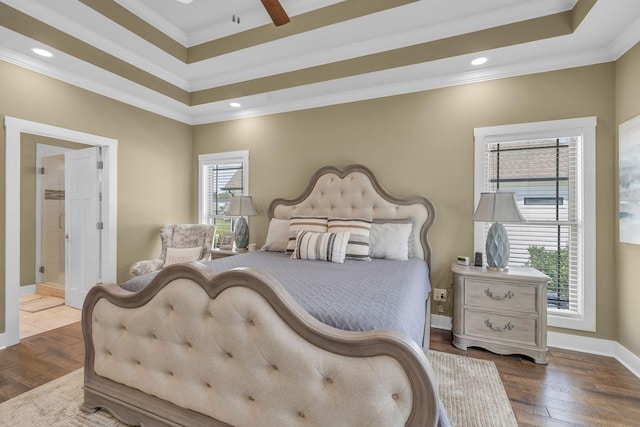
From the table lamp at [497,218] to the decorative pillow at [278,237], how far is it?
6.30 ft

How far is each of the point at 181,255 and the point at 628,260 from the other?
442 centimetres

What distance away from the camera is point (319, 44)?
2896 millimetres

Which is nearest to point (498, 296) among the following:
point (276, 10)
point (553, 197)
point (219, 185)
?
point (553, 197)

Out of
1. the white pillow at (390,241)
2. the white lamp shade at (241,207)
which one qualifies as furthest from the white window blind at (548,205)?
the white lamp shade at (241,207)

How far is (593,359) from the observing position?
8.05 feet

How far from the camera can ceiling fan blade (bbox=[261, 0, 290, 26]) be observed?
1.82m

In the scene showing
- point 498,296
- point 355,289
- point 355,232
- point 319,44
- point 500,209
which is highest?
point 319,44

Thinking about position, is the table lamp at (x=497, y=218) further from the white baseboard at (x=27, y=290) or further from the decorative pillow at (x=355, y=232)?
the white baseboard at (x=27, y=290)

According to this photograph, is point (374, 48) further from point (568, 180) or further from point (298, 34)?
point (568, 180)

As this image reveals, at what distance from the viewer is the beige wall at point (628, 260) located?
2.25 m

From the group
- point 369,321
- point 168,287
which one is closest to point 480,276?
point 369,321

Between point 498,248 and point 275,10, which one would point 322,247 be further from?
point 275,10

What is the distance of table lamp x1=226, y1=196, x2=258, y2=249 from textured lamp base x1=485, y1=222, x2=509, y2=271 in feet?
8.62

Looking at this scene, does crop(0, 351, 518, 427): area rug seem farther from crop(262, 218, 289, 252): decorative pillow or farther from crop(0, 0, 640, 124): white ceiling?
crop(0, 0, 640, 124): white ceiling
